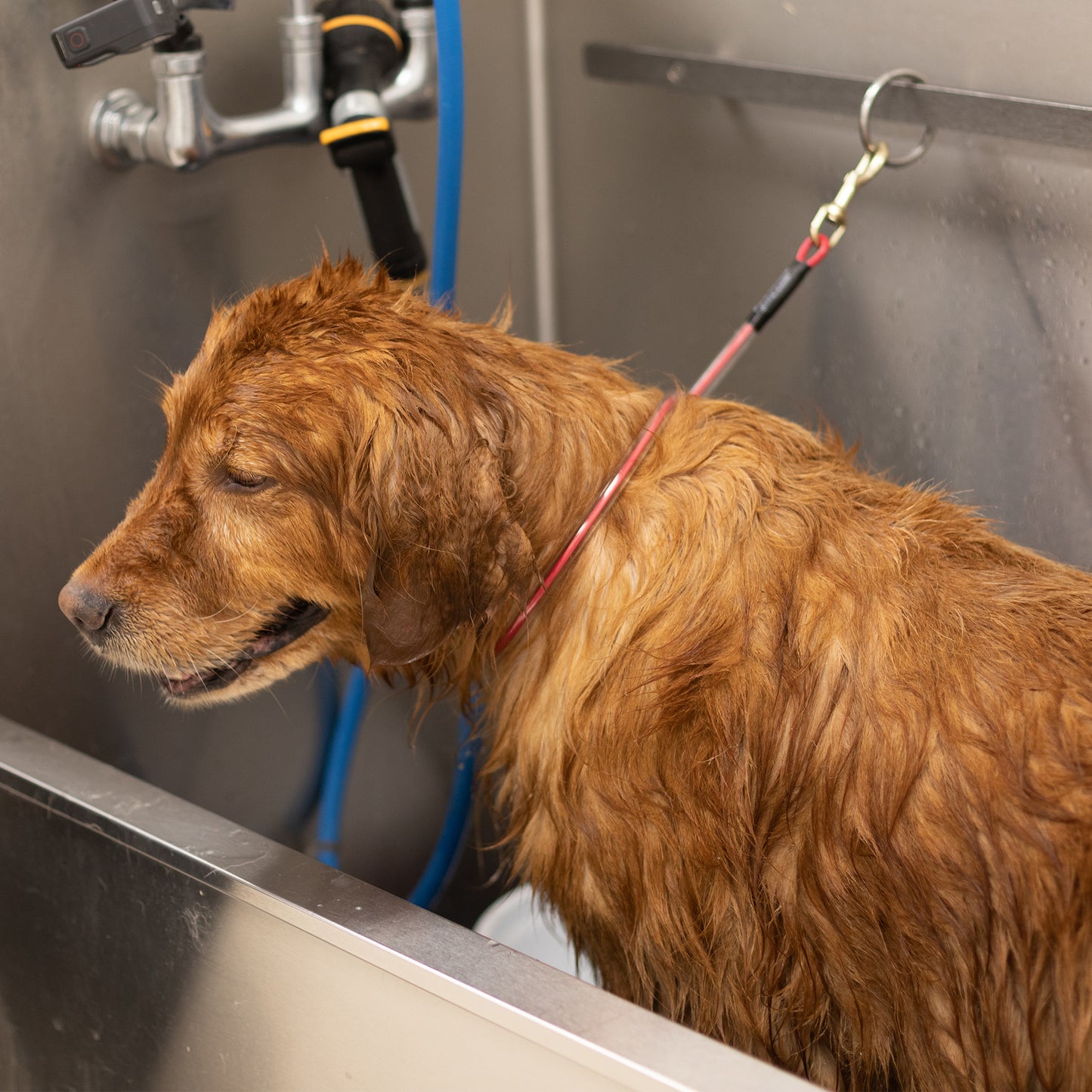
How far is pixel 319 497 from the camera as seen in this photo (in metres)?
1.19

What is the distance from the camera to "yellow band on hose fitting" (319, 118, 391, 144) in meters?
1.53

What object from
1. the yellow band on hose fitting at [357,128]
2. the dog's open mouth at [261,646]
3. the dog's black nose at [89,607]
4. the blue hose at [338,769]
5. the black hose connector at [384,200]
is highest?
the yellow band on hose fitting at [357,128]

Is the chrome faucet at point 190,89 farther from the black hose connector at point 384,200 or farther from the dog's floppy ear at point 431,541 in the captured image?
the dog's floppy ear at point 431,541

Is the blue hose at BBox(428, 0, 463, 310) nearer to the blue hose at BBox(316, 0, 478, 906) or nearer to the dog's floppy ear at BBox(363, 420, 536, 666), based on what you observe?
the blue hose at BBox(316, 0, 478, 906)

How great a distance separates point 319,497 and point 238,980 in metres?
0.44

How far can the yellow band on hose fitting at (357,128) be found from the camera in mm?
1534

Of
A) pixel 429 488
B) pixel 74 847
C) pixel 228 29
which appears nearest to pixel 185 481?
pixel 429 488

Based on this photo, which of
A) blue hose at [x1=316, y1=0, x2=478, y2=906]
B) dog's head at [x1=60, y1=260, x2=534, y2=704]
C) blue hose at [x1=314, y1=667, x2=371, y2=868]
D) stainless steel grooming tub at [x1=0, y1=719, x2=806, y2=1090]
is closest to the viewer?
stainless steel grooming tub at [x1=0, y1=719, x2=806, y2=1090]

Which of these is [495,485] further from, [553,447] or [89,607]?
[89,607]

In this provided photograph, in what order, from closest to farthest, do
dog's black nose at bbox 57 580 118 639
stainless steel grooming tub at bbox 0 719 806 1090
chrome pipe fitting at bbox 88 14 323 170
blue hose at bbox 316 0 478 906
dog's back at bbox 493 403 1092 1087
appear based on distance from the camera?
stainless steel grooming tub at bbox 0 719 806 1090 → dog's back at bbox 493 403 1092 1087 → dog's black nose at bbox 57 580 118 639 → chrome pipe fitting at bbox 88 14 323 170 → blue hose at bbox 316 0 478 906

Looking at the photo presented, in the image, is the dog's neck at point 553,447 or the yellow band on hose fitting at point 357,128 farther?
the yellow band on hose fitting at point 357,128

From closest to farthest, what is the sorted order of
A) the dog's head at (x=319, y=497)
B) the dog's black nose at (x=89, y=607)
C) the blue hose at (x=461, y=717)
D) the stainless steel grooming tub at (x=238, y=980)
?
the stainless steel grooming tub at (x=238, y=980), the dog's head at (x=319, y=497), the dog's black nose at (x=89, y=607), the blue hose at (x=461, y=717)

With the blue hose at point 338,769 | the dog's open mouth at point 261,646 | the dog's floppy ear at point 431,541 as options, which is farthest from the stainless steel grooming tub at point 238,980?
the blue hose at point 338,769

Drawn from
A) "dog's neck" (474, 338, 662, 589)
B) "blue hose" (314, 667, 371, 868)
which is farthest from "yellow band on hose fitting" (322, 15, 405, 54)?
"blue hose" (314, 667, 371, 868)
